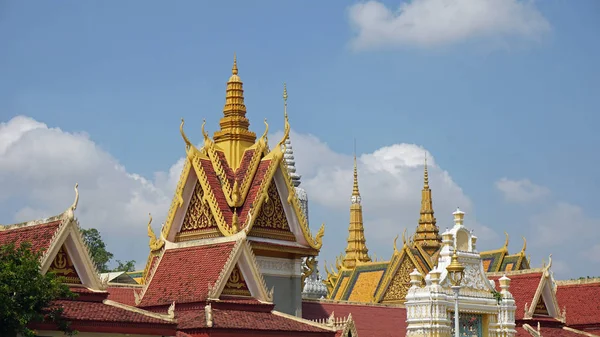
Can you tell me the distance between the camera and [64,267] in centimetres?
2366

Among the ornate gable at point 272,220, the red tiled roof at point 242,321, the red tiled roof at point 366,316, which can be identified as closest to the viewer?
the red tiled roof at point 242,321

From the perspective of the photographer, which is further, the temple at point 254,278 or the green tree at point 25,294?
the temple at point 254,278

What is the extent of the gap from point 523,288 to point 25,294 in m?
20.6

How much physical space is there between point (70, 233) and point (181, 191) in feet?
34.5

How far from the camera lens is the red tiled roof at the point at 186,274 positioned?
2734 centimetres

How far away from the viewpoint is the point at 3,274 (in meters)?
21.0

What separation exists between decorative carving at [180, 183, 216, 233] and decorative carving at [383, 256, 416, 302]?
12190 mm

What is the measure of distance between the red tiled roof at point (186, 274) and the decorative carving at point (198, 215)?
3.96 meters

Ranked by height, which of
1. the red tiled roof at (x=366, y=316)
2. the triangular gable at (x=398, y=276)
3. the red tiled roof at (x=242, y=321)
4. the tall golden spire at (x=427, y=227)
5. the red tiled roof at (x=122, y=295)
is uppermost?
the tall golden spire at (x=427, y=227)

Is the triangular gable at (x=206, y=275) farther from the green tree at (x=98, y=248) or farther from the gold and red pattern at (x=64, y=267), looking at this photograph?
the green tree at (x=98, y=248)

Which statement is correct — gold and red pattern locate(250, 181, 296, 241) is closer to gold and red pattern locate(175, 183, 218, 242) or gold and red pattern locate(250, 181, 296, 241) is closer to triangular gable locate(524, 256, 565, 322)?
gold and red pattern locate(175, 183, 218, 242)

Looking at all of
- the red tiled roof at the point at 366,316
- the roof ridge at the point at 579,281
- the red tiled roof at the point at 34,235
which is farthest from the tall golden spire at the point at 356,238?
the red tiled roof at the point at 34,235

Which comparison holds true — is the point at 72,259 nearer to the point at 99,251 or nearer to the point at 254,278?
the point at 254,278

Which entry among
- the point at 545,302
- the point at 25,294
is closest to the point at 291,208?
the point at 545,302
